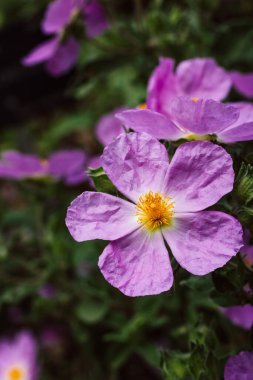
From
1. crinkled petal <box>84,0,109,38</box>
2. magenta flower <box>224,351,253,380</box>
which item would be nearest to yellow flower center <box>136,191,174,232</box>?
magenta flower <box>224,351,253,380</box>

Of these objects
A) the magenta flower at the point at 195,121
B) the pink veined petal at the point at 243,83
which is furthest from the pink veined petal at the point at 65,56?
the magenta flower at the point at 195,121

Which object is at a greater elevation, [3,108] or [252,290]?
[3,108]

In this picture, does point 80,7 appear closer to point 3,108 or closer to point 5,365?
point 3,108

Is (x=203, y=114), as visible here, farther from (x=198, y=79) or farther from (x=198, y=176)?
(x=198, y=79)

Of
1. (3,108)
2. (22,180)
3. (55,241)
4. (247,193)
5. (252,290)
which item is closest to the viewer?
(247,193)

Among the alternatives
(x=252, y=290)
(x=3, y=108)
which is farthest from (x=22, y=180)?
(x=252, y=290)

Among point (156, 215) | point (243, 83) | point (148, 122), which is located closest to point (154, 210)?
point (156, 215)
